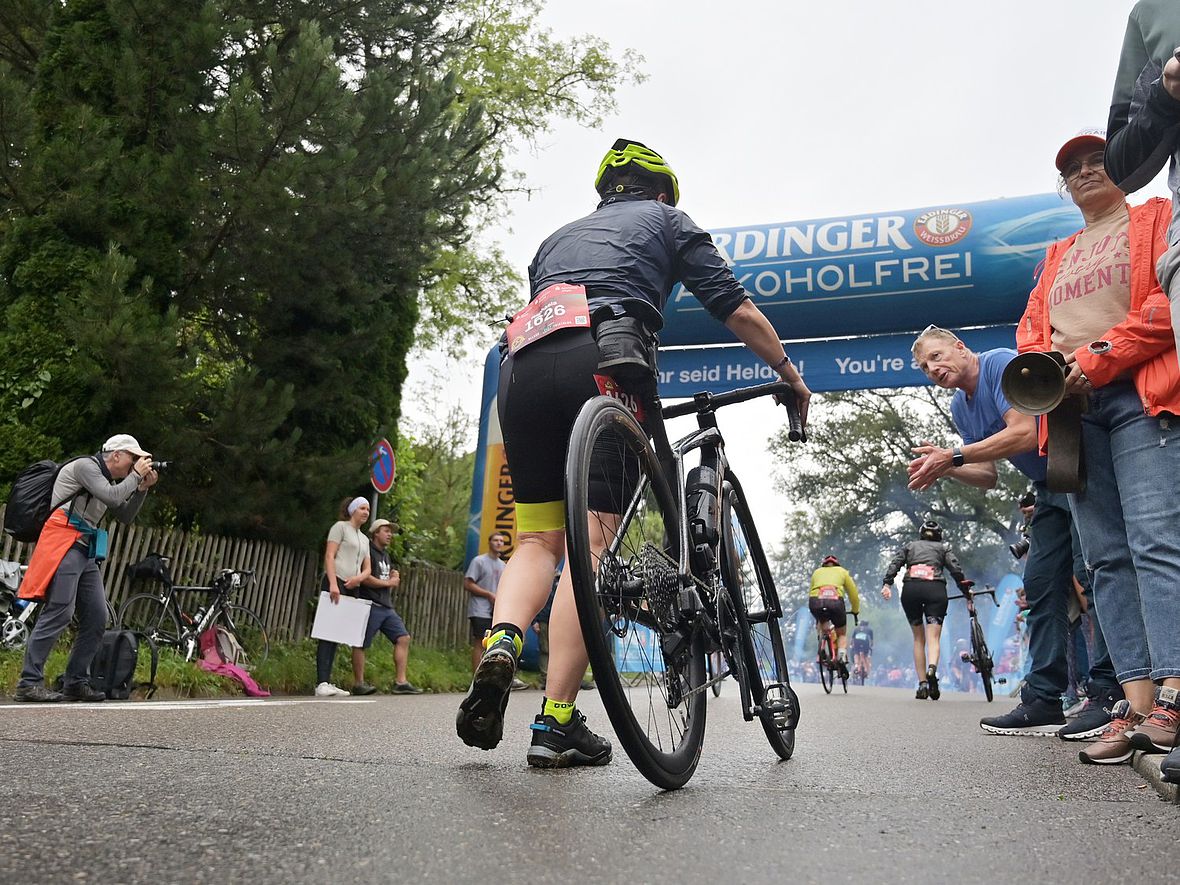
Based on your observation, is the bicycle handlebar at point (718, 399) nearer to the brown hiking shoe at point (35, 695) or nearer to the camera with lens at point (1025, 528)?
the camera with lens at point (1025, 528)

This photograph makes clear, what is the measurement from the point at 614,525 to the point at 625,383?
462 millimetres

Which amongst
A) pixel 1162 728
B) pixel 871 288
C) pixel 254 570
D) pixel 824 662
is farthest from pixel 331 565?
pixel 824 662

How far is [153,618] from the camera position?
9.58 m

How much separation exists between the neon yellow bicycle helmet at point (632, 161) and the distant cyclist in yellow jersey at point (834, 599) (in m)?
12.8

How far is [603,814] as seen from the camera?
2129 millimetres

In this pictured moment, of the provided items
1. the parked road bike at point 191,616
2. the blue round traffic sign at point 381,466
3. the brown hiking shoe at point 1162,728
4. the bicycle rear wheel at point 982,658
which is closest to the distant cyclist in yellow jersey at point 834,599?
the bicycle rear wheel at point 982,658

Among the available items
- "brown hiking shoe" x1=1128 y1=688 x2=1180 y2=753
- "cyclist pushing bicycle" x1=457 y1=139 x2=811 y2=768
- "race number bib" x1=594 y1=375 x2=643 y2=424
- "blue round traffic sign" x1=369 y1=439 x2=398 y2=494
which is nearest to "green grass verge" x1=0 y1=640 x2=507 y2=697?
"blue round traffic sign" x1=369 y1=439 x2=398 y2=494

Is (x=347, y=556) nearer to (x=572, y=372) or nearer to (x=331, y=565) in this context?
(x=331, y=565)

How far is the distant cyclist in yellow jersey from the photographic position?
52.7 feet

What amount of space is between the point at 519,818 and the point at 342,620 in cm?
803

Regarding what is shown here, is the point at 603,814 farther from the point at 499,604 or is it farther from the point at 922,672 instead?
the point at 922,672

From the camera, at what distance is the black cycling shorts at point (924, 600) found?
43.2ft

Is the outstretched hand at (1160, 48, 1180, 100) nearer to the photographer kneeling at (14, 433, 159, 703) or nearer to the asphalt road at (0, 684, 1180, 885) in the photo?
the asphalt road at (0, 684, 1180, 885)

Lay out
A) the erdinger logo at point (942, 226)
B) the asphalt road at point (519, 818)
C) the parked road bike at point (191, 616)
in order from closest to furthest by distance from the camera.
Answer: the asphalt road at point (519, 818), the parked road bike at point (191, 616), the erdinger logo at point (942, 226)
